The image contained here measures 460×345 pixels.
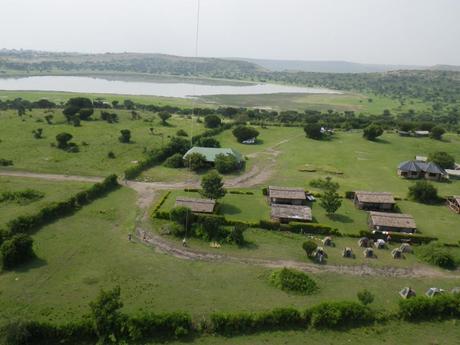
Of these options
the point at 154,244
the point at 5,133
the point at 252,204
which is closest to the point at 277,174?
the point at 252,204

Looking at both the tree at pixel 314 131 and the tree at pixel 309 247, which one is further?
the tree at pixel 314 131

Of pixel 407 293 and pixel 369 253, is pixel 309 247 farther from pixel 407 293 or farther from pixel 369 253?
pixel 407 293

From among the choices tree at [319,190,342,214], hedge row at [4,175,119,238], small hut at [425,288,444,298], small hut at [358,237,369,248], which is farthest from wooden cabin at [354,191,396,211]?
hedge row at [4,175,119,238]

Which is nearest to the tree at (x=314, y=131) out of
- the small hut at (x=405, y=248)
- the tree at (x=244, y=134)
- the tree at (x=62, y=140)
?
the tree at (x=244, y=134)

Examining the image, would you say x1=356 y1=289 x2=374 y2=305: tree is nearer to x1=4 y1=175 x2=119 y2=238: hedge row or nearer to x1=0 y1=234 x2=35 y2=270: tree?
x1=0 y1=234 x2=35 y2=270: tree

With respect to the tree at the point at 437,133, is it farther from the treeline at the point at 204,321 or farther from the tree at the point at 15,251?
the tree at the point at 15,251

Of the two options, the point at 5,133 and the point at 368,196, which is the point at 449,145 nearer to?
the point at 368,196
